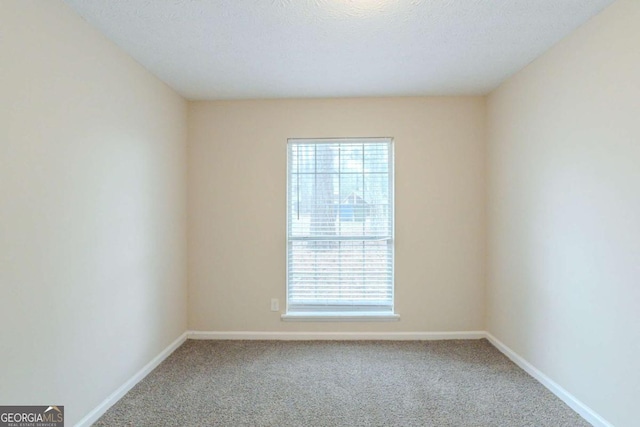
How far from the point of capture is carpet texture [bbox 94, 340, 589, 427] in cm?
212

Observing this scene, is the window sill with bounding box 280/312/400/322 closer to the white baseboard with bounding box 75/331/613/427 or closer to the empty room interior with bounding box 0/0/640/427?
the empty room interior with bounding box 0/0/640/427

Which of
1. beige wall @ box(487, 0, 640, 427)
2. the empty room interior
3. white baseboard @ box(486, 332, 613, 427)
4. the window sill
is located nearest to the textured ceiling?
the empty room interior

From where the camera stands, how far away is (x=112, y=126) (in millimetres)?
2293

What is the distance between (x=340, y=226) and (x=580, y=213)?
2.00 meters

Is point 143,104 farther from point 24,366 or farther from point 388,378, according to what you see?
point 388,378

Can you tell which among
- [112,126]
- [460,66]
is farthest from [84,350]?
[460,66]

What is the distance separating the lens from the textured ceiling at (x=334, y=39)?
6.29ft

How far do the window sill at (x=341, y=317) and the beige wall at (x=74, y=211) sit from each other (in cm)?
128

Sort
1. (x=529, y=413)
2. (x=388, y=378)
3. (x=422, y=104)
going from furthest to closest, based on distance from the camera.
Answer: (x=422, y=104) → (x=388, y=378) → (x=529, y=413)

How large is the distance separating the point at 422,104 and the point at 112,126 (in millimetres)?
2764

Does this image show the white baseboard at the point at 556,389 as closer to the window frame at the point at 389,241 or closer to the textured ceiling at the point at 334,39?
the window frame at the point at 389,241

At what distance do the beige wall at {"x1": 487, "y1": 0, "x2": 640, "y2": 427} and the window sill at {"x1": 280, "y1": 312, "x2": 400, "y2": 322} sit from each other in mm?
1083

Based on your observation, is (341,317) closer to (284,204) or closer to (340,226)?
(340,226)

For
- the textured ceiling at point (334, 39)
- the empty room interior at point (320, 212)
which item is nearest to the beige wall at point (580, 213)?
the empty room interior at point (320, 212)
